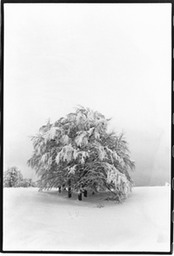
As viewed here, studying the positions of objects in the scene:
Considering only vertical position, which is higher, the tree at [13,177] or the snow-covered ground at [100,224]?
the tree at [13,177]

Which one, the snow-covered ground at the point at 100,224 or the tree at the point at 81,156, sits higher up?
the tree at the point at 81,156

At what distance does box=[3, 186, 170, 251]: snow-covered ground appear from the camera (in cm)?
157

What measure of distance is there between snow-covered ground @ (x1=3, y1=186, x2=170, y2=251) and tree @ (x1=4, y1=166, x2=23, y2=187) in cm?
11

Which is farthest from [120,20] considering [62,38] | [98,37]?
[62,38]

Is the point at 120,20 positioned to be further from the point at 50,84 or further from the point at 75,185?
the point at 75,185

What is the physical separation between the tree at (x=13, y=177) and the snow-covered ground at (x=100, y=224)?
109 mm

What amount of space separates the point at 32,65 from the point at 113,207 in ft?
2.01

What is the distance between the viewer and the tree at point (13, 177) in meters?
1.59

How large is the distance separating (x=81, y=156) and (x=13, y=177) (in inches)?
10.5

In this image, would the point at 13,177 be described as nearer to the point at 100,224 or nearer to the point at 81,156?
the point at 81,156

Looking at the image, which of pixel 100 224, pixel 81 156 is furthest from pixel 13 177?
pixel 100 224

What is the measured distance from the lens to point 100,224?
158cm

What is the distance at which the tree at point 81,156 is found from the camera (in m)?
1.60

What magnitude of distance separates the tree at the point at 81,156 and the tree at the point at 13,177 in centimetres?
6
